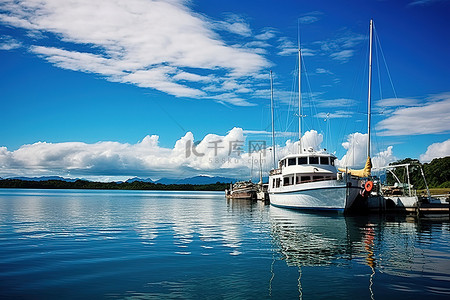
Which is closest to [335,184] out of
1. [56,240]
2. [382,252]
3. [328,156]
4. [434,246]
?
[328,156]

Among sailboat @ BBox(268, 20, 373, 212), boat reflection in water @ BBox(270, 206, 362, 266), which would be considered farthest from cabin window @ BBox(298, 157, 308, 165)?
boat reflection in water @ BBox(270, 206, 362, 266)

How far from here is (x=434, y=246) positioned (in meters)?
19.2

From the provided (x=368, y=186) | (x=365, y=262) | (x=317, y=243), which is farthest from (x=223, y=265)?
(x=368, y=186)

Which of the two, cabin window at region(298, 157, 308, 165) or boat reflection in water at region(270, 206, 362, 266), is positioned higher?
cabin window at region(298, 157, 308, 165)

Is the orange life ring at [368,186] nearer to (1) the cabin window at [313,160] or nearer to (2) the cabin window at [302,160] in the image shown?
(1) the cabin window at [313,160]

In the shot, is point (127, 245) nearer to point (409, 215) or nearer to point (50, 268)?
point (50, 268)

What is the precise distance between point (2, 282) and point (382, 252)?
1553 centimetres

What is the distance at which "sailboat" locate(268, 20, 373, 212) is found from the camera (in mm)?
35688

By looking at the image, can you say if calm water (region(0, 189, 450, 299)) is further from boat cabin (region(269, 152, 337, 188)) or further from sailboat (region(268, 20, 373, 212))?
boat cabin (region(269, 152, 337, 188))

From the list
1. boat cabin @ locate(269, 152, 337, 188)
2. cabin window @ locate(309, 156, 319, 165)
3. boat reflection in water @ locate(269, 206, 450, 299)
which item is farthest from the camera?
cabin window @ locate(309, 156, 319, 165)

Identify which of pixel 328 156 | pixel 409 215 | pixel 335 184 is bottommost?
pixel 409 215

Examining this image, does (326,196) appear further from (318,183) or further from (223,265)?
(223,265)

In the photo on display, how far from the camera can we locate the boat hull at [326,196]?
117 feet

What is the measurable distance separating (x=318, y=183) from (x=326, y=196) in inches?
60.3
